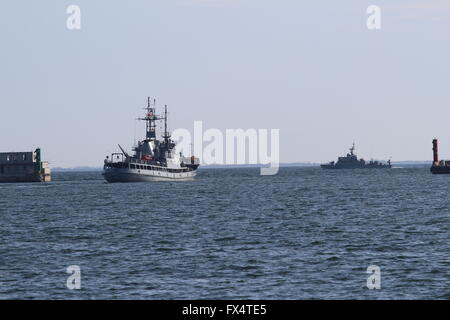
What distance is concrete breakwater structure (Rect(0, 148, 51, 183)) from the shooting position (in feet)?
624

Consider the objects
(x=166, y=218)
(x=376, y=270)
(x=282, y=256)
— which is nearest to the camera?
(x=376, y=270)

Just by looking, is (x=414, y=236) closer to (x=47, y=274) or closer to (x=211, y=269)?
(x=211, y=269)

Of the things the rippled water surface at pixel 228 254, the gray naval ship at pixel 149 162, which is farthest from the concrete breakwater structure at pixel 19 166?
the rippled water surface at pixel 228 254

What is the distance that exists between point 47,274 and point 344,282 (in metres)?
12.7

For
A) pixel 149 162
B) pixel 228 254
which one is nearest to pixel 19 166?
pixel 149 162

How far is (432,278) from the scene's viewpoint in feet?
98.8

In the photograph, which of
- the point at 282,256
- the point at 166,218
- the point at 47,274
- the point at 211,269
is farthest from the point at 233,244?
the point at 166,218

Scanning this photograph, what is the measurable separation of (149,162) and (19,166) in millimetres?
39255

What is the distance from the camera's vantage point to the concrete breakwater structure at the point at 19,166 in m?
190

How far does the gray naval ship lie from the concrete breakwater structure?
28588 mm

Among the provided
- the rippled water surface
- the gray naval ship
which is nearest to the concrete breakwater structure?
the gray naval ship

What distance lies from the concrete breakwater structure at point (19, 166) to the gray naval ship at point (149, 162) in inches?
1126

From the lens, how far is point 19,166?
19138 centimetres

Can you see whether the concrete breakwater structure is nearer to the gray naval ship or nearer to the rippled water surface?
the gray naval ship
